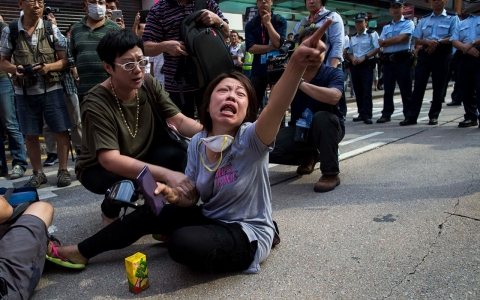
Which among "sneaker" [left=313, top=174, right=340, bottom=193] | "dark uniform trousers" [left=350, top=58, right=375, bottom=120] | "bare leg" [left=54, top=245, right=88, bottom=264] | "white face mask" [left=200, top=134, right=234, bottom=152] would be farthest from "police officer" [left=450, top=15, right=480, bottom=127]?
"bare leg" [left=54, top=245, right=88, bottom=264]

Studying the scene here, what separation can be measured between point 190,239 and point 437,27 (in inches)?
223

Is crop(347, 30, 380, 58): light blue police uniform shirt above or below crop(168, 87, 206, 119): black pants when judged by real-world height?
above

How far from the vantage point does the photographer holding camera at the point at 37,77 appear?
12.7 feet

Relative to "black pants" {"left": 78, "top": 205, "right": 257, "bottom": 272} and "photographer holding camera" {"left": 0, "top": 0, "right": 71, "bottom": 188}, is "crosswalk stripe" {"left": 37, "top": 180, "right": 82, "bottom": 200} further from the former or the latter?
"black pants" {"left": 78, "top": 205, "right": 257, "bottom": 272}

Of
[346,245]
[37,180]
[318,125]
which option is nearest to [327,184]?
[318,125]

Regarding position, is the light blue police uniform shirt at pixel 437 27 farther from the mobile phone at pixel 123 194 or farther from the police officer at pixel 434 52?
the mobile phone at pixel 123 194

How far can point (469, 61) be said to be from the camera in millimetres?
5641

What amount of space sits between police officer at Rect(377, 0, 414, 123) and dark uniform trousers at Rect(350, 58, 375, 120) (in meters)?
0.26

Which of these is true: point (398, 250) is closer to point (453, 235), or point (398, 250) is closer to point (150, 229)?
point (453, 235)

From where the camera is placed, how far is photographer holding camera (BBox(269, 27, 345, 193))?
3191mm

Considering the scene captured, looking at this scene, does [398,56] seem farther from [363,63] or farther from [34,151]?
[34,151]

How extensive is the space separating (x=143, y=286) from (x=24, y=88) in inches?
113

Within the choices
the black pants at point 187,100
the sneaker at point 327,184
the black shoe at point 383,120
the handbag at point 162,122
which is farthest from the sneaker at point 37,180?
the black shoe at point 383,120

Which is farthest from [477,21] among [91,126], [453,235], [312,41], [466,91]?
[91,126]
